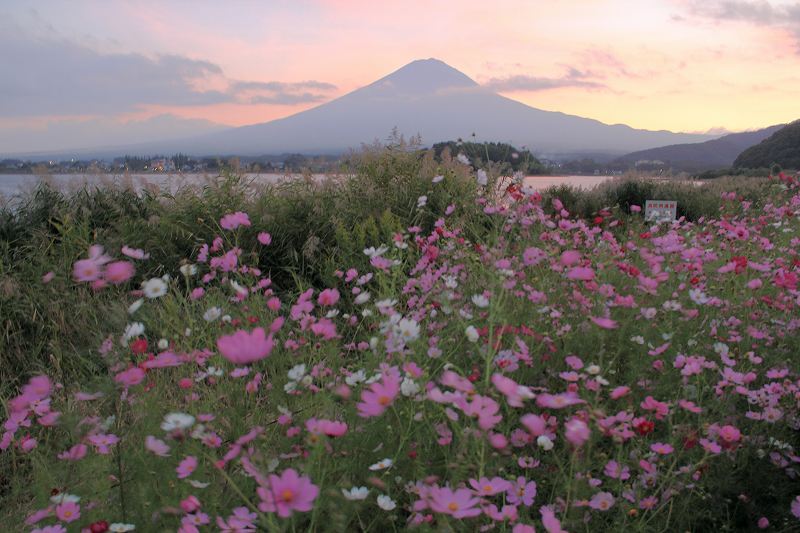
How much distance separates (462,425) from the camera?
6.12 feet

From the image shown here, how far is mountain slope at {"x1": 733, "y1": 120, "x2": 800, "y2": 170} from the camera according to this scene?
31422mm

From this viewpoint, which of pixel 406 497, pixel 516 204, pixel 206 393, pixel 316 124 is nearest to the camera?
pixel 406 497

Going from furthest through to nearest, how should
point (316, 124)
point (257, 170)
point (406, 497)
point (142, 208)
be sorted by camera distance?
point (316, 124)
point (257, 170)
point (142, 208)
point (406, 497)

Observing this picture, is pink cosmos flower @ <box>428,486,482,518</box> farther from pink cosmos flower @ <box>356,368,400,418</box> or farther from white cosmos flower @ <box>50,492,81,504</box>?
white cosmos flower @ <box>50,492,81,504</box>

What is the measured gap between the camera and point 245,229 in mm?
5480

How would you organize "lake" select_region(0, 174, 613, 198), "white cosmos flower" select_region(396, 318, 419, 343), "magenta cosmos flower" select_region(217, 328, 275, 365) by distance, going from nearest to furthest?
"magenta cosmos flower" select_region(217, 328, 275, 365) < "white cosmos flower" select_region(396, 318, 419, 343) < "lake" select_region(0, 174, 613, 198)

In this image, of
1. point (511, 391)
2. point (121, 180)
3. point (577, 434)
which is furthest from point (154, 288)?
point (121, 180)

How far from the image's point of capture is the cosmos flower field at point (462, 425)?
135 cm

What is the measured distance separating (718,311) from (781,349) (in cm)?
42

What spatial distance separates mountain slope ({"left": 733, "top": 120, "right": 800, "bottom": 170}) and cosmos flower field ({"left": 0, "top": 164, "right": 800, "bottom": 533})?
33.0 m

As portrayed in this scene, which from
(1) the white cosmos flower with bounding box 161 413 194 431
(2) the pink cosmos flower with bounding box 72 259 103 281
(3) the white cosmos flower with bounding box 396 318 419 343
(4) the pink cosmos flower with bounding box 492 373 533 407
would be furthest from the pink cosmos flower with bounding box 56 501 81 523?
(4) the pink cosmos flower with bounding box 492 373 533 407

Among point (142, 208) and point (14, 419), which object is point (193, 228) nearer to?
point (142, 208)

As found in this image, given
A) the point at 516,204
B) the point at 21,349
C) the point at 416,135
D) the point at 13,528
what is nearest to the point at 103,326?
the point at 21,349

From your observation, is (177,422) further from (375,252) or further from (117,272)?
(375,252)
